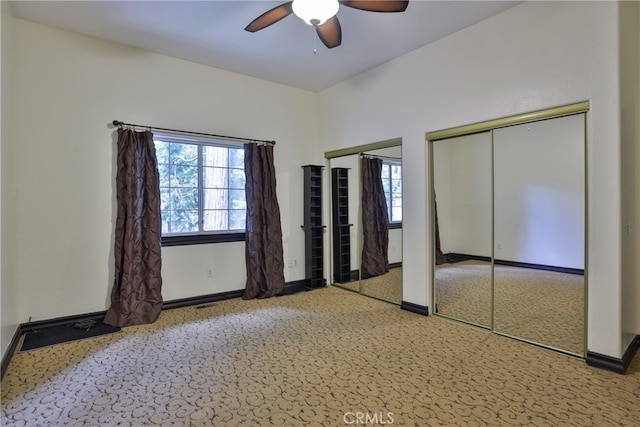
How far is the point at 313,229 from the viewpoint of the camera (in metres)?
4.86

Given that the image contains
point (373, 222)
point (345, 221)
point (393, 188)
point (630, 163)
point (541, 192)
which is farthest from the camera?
point (345, 221)

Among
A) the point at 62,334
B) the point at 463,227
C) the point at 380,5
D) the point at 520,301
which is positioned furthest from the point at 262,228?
the point at 520,301

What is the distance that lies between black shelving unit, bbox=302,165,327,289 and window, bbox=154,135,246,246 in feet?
3.13

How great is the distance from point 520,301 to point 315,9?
3134 mm

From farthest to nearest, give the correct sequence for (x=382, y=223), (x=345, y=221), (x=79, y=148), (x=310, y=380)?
(x=345, y=221) < (x=382, y=223) < (x=79, y=148) < (x=310, y=380)

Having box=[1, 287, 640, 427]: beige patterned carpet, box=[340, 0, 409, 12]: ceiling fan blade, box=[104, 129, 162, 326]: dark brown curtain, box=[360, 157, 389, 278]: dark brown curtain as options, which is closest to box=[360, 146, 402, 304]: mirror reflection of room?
box=[360, 157, 389, 278]: dark brown curtain

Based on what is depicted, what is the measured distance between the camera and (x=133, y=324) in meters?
3.39

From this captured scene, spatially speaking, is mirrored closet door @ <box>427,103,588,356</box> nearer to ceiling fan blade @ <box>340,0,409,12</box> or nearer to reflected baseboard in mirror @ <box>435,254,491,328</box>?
reflected baseboard in mirror @ <box>435,254,491,328</box>

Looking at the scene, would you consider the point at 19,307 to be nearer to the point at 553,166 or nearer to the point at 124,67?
the point at 124,67

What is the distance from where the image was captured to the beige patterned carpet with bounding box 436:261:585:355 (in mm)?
2740

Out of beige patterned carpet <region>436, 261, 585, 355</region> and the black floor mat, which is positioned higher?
beige patterned carpet <region>436, 261, 585, 355</region>

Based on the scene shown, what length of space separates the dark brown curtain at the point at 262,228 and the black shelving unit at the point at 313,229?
0.52 metres

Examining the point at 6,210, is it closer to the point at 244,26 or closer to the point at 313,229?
the point at 244,26

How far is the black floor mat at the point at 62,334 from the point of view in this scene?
2.89 metres
